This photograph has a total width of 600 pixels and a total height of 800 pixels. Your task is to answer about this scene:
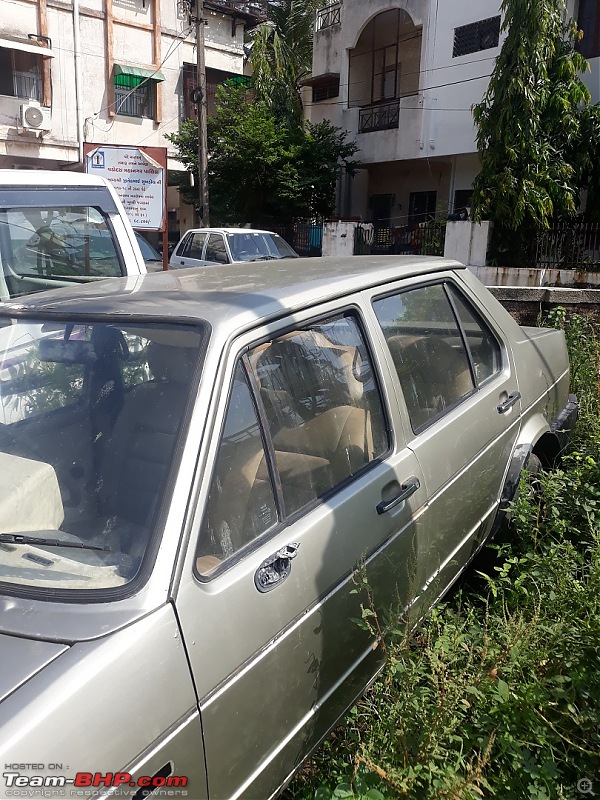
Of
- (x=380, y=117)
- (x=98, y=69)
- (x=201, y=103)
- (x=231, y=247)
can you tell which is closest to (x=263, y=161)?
(x=201, y=103)

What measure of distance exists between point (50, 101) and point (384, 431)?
74.6 ft

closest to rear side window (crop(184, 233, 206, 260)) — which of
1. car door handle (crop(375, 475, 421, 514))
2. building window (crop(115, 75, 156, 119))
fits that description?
building window (crop(115, 75, 156, 119))

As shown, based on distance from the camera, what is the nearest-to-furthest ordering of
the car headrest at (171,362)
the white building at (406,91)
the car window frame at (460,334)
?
the car headrest at (171,362) → the car window frame at (460,334) → the white building at (406,91)

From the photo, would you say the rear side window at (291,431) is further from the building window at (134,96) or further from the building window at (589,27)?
the building window at (134,96)

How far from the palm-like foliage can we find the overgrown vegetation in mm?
21461

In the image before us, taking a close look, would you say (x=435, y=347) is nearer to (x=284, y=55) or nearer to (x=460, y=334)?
(x=460, y=334)

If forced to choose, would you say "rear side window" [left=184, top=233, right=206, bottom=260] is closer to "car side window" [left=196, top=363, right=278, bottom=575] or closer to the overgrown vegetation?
the overgrown vegetation

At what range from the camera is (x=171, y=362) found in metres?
1.99

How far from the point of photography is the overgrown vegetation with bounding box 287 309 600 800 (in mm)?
1941

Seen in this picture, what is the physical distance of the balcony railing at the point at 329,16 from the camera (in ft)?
72.5

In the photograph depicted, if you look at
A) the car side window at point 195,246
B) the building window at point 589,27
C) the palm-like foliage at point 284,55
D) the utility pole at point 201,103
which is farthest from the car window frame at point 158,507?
the palm-like foliage at point 284,55

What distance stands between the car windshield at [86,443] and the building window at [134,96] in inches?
919

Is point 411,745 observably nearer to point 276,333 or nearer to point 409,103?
point 276,333

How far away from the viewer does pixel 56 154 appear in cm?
2203
